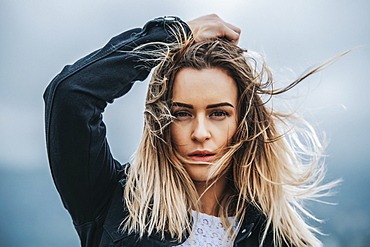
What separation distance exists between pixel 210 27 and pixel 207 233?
963 millimetres

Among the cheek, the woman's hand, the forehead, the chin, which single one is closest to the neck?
the chin

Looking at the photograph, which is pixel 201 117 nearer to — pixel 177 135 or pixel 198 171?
pixel 177 135

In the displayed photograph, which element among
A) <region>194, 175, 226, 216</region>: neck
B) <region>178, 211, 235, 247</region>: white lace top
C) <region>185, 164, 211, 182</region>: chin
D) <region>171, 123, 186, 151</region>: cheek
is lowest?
<region>178, 211, 235, 247</region>: white lace top

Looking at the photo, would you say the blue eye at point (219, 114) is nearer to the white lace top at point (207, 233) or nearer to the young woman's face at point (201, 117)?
the young woman's face at point (201, 117)

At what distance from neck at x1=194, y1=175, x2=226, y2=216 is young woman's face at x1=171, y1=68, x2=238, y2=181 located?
0.14 meters

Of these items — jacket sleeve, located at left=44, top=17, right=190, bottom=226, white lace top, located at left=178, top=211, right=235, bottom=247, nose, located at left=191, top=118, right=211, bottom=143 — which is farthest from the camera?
white lace top, located at left=178, top=211, right=235, bottom=247

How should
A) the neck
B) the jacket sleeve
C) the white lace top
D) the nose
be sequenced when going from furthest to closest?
1. the neck
2. the white lace top
3. the nose
4. the jacket sleeve

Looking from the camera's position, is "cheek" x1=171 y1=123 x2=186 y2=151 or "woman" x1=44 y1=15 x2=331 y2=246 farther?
"cheek" x1=171 y1=123 x2=186 y2=151

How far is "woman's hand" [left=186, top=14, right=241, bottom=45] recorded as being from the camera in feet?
8.43

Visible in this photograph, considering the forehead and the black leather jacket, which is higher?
the forehead

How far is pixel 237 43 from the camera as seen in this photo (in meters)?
2.70

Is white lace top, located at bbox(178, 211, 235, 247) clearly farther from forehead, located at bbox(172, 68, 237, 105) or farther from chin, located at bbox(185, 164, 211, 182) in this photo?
forehead, located at bbox(172, 68, 237, 105)

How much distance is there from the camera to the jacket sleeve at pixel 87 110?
87.1 inches

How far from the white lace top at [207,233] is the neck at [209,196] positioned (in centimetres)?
5
